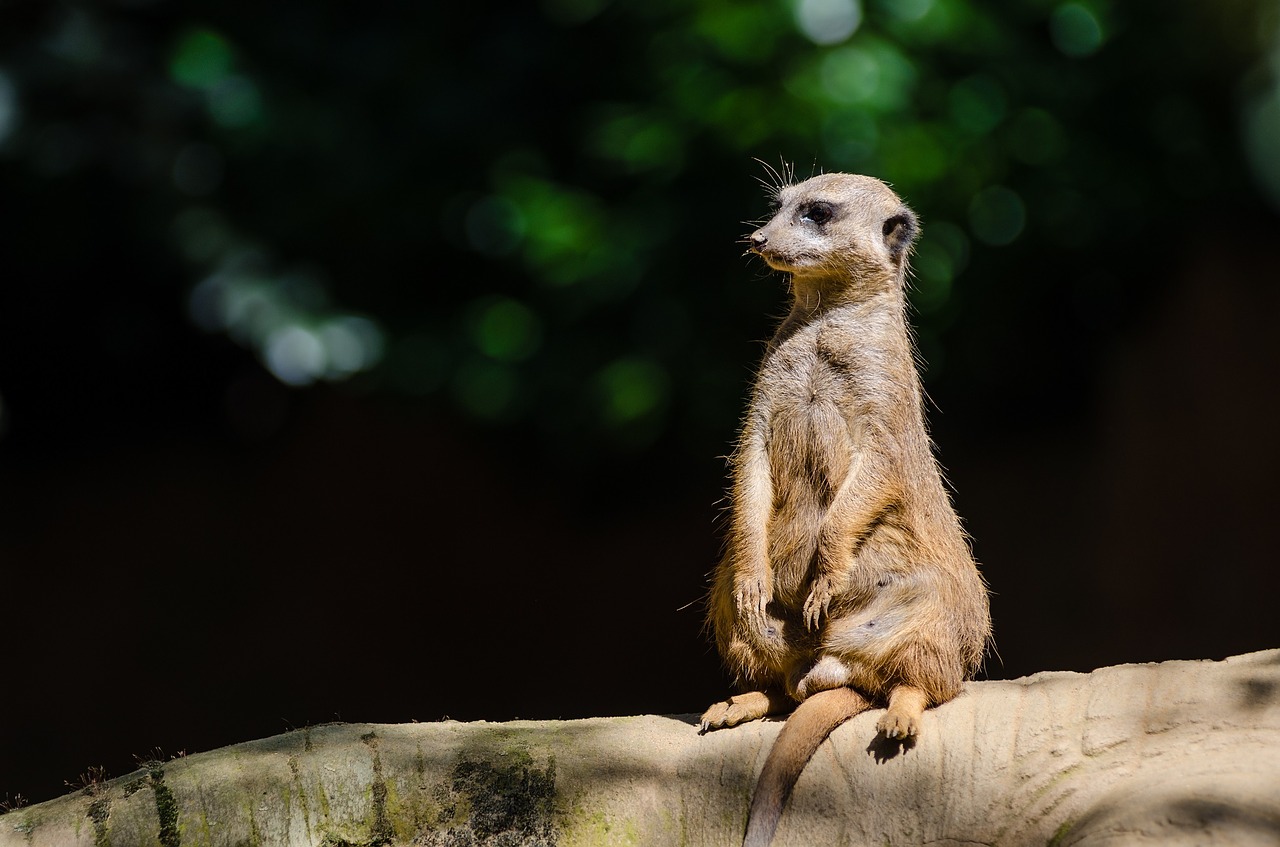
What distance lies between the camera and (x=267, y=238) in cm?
591

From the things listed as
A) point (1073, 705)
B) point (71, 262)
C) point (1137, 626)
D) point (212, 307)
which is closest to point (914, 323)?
point (1137, 626)

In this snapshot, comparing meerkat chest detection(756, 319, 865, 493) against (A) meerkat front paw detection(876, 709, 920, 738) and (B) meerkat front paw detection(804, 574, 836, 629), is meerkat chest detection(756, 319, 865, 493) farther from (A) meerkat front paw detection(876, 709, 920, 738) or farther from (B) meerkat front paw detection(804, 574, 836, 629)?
(A) meerkat front paw detection(876, 709, 920, 738)

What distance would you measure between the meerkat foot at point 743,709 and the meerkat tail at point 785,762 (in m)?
0.17

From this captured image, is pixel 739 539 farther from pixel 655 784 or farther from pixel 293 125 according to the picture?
pixel 293 125

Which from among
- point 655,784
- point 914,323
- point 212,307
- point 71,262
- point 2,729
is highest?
point 71,262

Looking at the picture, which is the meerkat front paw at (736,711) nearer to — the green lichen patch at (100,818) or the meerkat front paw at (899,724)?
the meerkat front paw at (899,724)

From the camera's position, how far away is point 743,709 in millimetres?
3148

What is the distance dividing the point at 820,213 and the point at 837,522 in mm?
869

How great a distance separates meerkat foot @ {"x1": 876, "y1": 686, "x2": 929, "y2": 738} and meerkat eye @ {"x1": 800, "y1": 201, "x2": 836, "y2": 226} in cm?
128

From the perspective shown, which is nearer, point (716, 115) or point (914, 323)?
point (716, 115)

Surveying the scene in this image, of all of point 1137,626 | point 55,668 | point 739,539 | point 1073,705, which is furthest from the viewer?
point 55,668

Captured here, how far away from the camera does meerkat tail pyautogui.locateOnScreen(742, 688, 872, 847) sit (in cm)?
290

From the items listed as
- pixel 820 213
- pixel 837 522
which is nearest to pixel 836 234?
pixel 820 213

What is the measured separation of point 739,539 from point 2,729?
5156mm
